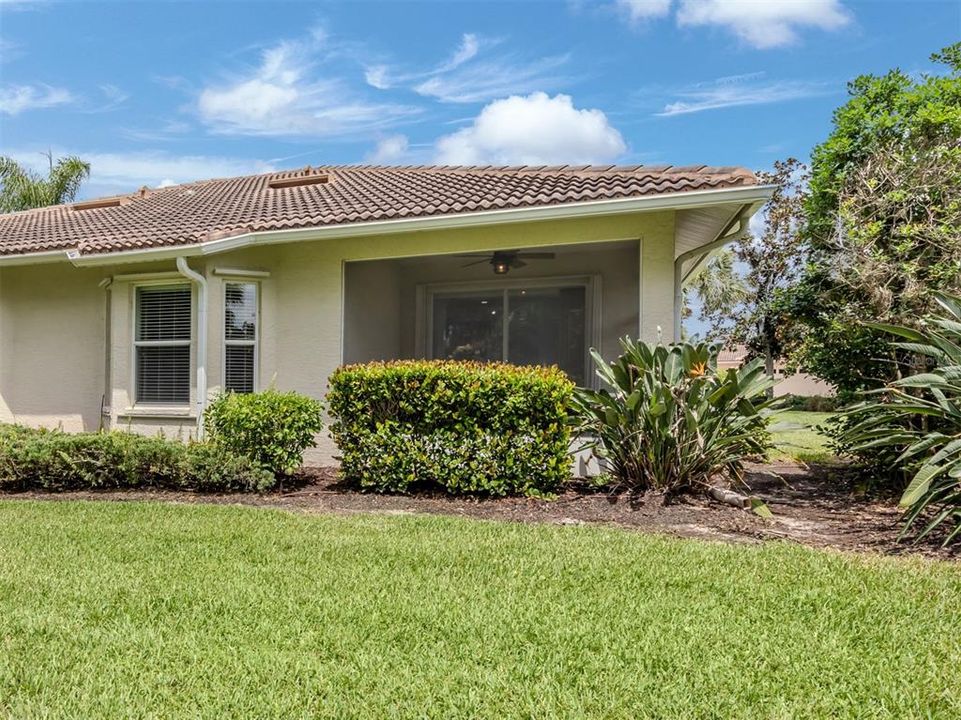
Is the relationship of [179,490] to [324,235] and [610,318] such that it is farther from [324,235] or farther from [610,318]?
[610,318]

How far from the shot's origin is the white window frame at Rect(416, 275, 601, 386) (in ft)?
37.0

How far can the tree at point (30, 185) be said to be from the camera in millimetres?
23859

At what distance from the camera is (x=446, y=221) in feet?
30.0

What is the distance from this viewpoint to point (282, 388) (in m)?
10.5

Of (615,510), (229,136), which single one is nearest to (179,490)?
(615,510)

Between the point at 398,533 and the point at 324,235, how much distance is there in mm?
5152

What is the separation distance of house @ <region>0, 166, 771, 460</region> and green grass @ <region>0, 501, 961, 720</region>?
15.1 feet

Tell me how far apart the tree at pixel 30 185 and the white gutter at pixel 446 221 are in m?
15.9

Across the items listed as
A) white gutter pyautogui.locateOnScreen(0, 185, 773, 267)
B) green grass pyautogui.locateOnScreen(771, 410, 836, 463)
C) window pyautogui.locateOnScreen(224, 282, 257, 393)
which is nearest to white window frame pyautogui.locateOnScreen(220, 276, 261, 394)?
window pyautogui.locateOnScreen(224, 282, 257, 393)

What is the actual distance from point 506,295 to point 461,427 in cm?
446

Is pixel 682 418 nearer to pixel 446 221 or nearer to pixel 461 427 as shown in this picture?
pixel 461 427

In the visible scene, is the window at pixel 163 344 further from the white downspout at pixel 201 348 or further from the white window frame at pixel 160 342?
the white downspout at pixel 201 348

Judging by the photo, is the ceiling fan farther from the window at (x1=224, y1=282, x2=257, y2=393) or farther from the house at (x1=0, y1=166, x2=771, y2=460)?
the window at (x1=224, y1=282, x2=257, y2=393)

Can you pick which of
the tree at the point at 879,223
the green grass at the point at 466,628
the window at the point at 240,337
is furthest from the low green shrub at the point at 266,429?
the tree at the point at 879,223
